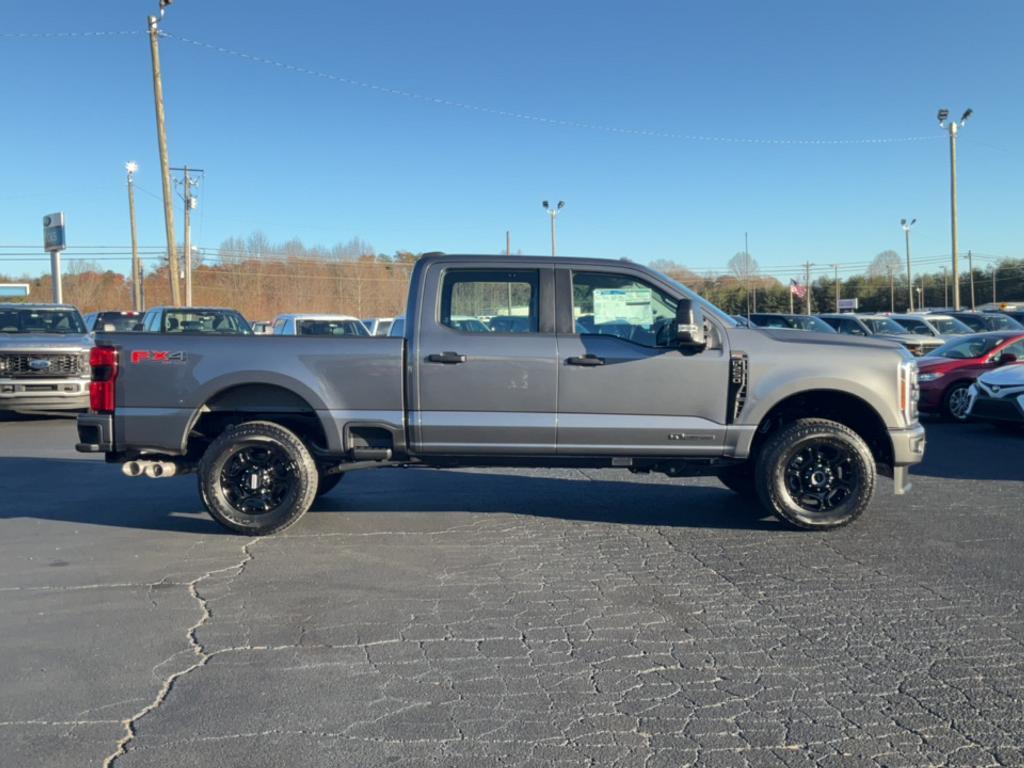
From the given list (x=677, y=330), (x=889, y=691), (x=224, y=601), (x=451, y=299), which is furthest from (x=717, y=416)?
(x=224, y=601)

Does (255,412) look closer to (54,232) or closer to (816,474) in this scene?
(816,474)

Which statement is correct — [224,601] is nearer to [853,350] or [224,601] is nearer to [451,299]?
[451,299]

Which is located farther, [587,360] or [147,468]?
[147,468]

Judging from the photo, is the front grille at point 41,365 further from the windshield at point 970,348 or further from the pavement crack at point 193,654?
the windshield at point 970,348

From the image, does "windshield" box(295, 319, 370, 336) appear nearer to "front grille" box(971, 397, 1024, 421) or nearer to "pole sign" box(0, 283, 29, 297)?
"front grille" box(971, 397, 1024, 421)

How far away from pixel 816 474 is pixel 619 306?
201cm

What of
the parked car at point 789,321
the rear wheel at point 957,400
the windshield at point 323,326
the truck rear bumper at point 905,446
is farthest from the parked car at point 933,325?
the truck rear bumper at point 905,446

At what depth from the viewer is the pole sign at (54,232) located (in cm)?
3381

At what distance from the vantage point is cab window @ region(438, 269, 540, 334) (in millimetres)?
6910

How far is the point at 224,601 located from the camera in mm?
5367

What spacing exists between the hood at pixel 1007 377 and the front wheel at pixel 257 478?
978 centimetres

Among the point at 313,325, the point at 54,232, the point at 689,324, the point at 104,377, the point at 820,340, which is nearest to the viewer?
the point at 689,324

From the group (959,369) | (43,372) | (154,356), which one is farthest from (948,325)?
(154,356)

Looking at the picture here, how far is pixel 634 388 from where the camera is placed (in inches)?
266
